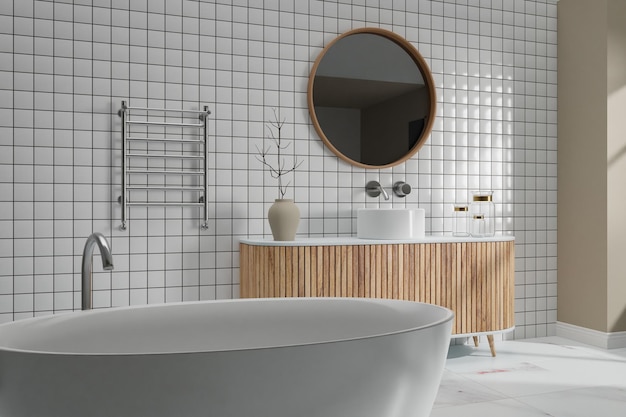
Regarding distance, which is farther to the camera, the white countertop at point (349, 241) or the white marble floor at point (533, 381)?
the white countertop at point (349, 241)

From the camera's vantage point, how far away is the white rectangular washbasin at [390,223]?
348 cm

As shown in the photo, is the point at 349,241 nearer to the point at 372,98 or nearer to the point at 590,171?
the point at 372,98

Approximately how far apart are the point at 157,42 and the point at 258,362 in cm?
248

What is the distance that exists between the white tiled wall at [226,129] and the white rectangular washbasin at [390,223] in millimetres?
293

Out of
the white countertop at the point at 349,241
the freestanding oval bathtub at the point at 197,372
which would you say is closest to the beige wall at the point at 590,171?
the white countertop at the point at 349,241

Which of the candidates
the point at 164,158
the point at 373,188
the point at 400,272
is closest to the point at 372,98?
the point at 373,188

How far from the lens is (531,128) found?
4297 millimetres

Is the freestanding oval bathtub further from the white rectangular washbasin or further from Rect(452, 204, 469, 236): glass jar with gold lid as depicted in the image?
Rect(452, 204, 469, 236): glass jar with gold lid

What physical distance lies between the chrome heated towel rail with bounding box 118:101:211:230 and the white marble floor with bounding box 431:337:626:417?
1650 millimetres

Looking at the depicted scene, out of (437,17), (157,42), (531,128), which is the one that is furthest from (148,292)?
(531,128)

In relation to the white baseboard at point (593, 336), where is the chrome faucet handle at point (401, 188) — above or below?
above

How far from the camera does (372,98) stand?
386 cm

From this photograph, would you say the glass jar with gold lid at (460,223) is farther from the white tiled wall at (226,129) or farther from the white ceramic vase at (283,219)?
the white ceramic vase at (283,219)

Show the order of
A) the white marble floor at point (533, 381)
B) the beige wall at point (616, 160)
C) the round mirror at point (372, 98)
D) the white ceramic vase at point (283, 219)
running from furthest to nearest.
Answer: the beige wall at point (616, 160) < the round mirror at point (372, 98) < the white ceramic vase at point (283, 219) < the white marble floor at point (533, 381)
